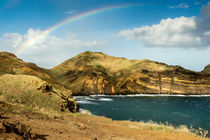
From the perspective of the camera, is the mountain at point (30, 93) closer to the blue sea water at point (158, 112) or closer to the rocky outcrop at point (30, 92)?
the rocky outcrop at point (30, 92)

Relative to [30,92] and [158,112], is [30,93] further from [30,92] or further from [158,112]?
[158,112]

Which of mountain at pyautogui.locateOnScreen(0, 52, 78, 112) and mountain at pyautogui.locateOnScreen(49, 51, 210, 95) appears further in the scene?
mountain at pyautogui.locateOnScreen(49, 51, 210, 95)

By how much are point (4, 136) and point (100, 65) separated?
111m

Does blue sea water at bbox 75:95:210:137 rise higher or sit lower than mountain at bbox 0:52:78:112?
lower

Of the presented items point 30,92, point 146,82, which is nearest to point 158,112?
point 30,92

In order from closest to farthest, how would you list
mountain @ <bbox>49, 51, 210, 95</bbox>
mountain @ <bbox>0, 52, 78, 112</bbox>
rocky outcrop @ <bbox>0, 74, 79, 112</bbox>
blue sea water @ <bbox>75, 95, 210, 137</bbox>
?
1. mountain @ <bbox>0, 52, 78, 112</bbox>
2. rocky outcrop @ <bbox>0, 74, 79, 112</bbox>
3. blue sea water @ <bbox>75, 95, 210, 137</bbox>
4. mountain @ <bbox>49, 51, 210, 95</bbox>

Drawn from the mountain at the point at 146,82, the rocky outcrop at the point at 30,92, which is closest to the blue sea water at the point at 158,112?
the rocky outcrop at the point at 30,92

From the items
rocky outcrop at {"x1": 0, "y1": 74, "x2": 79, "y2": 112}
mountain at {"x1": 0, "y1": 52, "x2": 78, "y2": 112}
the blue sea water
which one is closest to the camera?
mountain at {"x1": 0, "y1": 52, "x2": 78, "y2": 112}

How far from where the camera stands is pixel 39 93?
1839cm

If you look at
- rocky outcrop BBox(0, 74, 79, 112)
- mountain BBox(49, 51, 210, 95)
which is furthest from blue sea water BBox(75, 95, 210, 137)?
mountain BBox(49, 51, 210, 95)

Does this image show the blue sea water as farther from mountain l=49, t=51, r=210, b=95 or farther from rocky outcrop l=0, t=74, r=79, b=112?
mountain l=49, t=51, r=210, b=95

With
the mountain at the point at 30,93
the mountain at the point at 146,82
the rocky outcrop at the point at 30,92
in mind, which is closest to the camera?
the mountain at the point at 30,93

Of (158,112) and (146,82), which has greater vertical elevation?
(146,82)

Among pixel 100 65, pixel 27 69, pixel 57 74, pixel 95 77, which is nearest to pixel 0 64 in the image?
pixel 27 69
